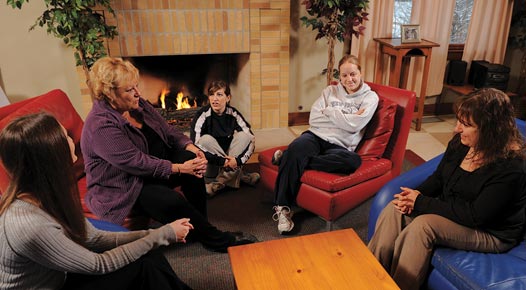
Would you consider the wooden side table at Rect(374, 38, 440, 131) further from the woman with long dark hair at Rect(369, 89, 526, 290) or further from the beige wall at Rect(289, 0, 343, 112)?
the woman with long dark hair at Rect(369, 89, 526, 290)

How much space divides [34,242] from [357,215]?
1878 millimetres

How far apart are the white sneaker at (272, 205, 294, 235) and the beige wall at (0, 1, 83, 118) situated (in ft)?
6.83

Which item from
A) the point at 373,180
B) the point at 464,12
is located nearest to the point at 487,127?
the point at 373,180

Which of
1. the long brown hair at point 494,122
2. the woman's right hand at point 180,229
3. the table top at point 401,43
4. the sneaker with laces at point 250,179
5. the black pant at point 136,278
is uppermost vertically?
the table top at point 401,43

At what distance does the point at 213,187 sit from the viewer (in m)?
2.78

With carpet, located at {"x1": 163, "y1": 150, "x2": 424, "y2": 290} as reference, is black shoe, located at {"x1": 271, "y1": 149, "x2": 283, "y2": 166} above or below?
above

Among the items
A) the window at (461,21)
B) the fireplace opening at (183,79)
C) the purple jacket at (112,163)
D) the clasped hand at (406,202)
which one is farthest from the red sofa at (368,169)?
the window at (461,21)

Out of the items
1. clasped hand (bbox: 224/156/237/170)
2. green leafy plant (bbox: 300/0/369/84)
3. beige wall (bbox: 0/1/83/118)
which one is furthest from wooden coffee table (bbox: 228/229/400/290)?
beige wall (bbox: 0/1/83/118)

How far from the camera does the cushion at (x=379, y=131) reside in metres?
2.42

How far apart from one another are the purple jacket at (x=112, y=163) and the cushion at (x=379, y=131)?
118cm

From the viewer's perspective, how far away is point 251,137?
2760mm

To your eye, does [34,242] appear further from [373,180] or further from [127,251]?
[373,180]

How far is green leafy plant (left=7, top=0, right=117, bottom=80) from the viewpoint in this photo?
8.97 feet

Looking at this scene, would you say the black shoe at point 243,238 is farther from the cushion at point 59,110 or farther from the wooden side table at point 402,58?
the wooden side table at point 402,58
